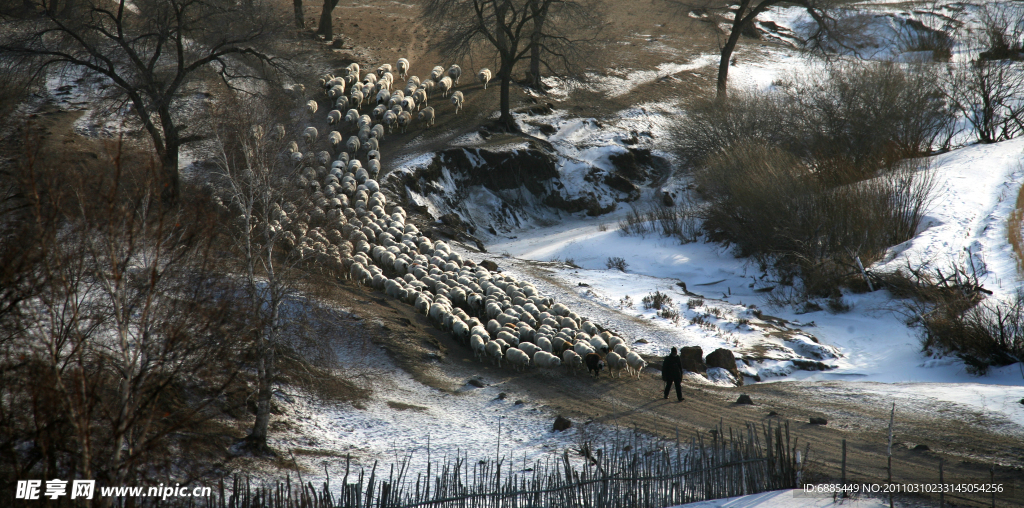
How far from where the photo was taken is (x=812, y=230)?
2389cm

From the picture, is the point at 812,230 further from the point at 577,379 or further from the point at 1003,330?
the point at 577,379

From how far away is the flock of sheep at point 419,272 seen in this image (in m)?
16.1

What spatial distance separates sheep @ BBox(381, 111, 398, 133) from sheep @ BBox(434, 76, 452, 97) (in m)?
5.52

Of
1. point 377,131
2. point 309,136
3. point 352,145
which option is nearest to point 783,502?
point 352,145

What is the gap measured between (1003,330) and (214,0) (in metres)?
30.1

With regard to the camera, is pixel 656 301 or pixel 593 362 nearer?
pixel 593 362

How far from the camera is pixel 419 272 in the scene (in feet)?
68.0

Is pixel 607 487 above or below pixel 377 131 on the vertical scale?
below

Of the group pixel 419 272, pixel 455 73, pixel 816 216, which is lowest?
pixel 419 272

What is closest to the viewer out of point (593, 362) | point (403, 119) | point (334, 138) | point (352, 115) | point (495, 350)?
point (593, 362)

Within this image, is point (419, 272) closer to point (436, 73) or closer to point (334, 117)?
point (334, 117)

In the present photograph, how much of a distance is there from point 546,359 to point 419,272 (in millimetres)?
6674

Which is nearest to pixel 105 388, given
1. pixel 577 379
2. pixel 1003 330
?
pixel 577 379

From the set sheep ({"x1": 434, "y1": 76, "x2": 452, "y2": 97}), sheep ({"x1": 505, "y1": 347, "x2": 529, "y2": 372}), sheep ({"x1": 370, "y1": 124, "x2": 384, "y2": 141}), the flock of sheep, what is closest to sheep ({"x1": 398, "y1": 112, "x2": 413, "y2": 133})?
sheep ({"x1": 370, "y1": 124, "x2": 384, "y2": 141})
